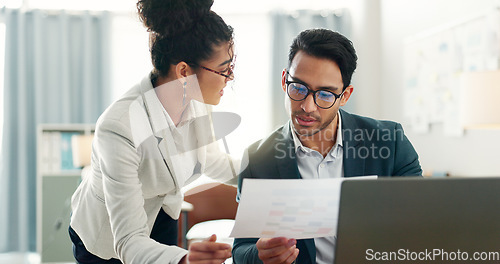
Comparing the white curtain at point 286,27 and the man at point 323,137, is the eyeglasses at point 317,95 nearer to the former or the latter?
the man at point 323,137

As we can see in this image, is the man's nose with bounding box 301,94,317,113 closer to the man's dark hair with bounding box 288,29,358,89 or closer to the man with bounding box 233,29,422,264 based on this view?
the man with bounding box 233,29,422,264

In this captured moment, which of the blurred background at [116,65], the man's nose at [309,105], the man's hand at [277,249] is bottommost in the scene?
the man's hand at [277,249]

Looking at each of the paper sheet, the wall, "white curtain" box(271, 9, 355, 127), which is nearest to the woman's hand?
the paper sheet

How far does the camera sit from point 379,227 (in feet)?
2.52

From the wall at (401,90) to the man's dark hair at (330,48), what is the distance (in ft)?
6.04

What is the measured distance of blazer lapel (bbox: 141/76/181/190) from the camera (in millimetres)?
1257

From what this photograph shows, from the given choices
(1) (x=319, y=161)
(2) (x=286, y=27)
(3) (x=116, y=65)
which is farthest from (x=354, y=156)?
(3) (x=116, y=65)

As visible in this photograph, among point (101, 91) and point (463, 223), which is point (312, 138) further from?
point (101, 91)

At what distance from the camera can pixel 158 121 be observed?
1268 millimetres

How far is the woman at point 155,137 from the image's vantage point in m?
1.12

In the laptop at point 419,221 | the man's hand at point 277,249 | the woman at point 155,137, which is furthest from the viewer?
the woman at point 155,137

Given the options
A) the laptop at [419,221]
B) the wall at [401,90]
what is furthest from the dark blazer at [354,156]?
the wall at [401,90]

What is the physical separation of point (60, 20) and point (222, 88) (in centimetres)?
377

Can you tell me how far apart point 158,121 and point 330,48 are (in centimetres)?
49
